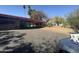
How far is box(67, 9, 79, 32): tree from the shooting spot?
2.60 metres

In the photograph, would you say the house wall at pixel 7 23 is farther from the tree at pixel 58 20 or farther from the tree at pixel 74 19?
the tree at pixel 74 19

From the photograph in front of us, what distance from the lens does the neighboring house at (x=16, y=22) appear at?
103 inches

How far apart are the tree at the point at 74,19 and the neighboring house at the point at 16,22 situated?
0.34 m

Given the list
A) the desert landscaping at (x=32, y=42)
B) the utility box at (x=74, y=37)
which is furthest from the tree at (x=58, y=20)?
the utility box at (x=74, y=37)

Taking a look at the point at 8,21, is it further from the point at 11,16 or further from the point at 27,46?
the point at 27,46

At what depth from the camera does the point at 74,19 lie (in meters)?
2.60

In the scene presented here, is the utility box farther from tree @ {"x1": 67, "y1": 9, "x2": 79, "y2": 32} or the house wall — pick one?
the house wall

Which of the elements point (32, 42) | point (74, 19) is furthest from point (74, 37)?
point (32, 42)

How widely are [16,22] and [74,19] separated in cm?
73

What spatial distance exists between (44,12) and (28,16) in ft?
0.68

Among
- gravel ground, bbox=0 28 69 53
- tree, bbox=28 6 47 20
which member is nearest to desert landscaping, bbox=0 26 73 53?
gravel ground, bbox=0 28 69 53

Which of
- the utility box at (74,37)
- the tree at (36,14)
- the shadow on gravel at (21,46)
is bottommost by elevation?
the shadow on gravel at (21,46)

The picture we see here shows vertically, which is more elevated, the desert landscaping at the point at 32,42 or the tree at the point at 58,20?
the tree at the point at 58,20

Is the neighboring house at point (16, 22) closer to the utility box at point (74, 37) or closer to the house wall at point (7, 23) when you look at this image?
the house wall at point (7, 23)
